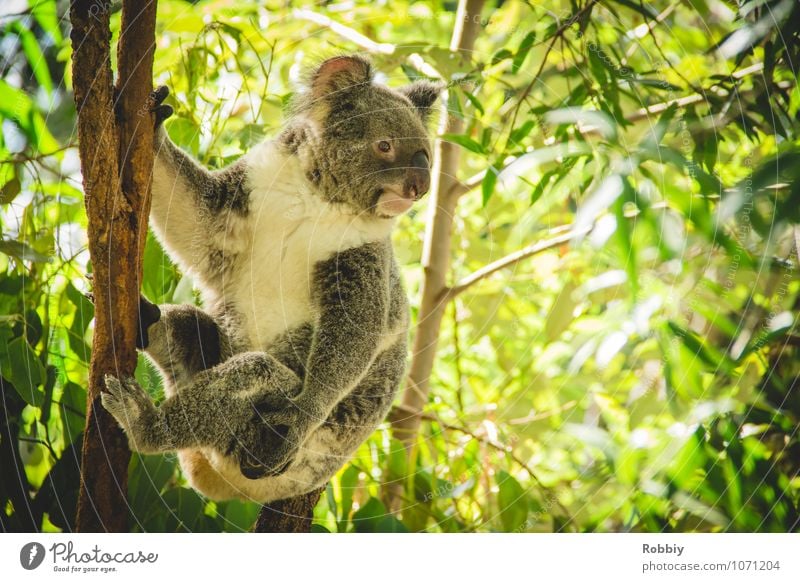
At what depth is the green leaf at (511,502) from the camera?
1.46m

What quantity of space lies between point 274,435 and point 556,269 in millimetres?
936

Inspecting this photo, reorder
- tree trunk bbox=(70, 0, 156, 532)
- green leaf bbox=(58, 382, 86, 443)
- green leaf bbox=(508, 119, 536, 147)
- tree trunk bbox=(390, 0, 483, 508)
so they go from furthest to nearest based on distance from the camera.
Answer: tree trunk bbox=(390, 0, 483, 508)
green leaf bbox=(508, 119, 536, 147)
green leaf bbox=(58, 382, 86, 443)
tree trunk bbox=(70, 0, 156, 532)

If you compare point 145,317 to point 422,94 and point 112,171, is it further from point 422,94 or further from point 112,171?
point 422,94

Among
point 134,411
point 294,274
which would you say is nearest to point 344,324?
point 294,274

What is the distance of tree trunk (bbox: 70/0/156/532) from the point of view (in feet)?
3.39

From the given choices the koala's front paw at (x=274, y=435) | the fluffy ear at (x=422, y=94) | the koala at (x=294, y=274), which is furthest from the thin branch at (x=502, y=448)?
the fluffy ear at (x=422, y=94)

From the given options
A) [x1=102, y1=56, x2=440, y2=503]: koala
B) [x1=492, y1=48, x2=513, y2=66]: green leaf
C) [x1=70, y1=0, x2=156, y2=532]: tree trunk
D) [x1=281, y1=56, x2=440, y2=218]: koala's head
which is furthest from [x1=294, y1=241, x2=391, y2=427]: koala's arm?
[x1=492, y1=48, x2=513, y2=66]: green leaf

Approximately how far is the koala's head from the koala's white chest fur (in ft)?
0.15

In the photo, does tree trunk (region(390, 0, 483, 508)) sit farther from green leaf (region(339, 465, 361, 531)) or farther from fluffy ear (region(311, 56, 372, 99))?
fluffy ear (region(311, 56, 372, 99))

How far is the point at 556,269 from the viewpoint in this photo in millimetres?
1863

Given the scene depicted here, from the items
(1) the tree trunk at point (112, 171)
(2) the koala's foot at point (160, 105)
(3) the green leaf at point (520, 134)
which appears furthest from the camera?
(3) the green leaf at point (520, 134)

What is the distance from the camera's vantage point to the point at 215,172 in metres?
1.39

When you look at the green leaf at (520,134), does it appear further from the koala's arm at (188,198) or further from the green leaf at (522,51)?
the koala's arm at (188,198)
